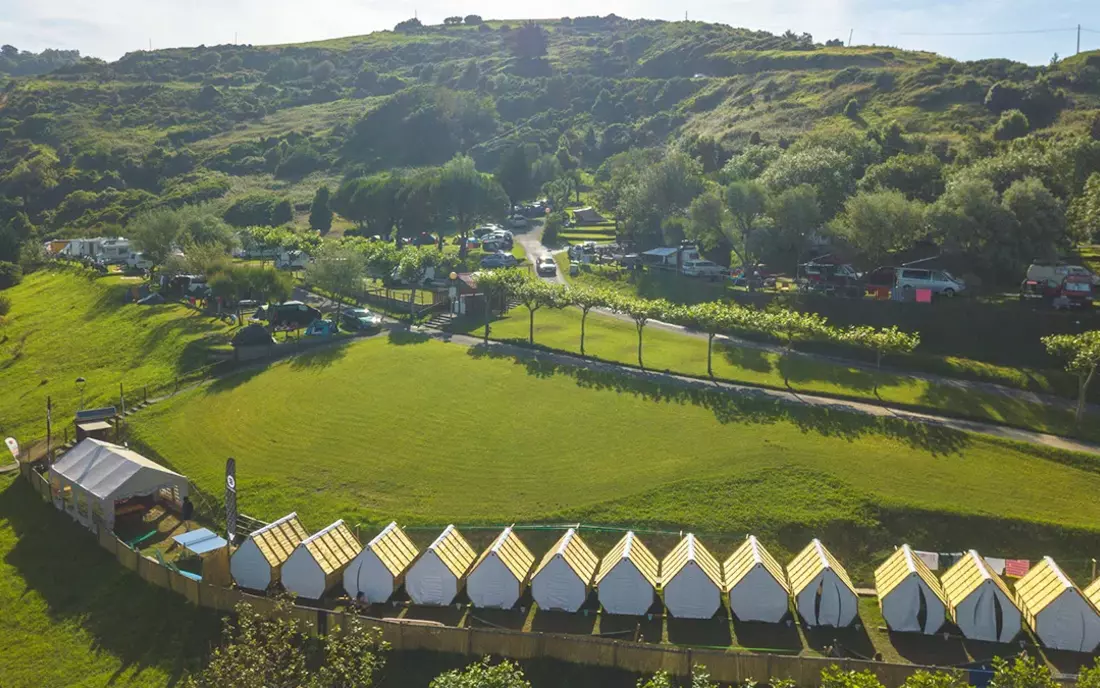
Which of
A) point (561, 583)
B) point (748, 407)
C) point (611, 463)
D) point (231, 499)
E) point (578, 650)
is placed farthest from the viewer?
point (748, 407)

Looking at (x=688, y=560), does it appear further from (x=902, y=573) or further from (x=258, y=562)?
(x=258, y=562)

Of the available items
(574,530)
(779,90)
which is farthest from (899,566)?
(779,90)

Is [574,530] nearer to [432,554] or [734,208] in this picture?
[432,554]

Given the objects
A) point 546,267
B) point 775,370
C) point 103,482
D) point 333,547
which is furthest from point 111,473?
point 546,267

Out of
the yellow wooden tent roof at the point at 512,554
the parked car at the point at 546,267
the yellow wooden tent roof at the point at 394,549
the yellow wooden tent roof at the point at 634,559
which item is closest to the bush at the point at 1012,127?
the parked car at the point at 546,267

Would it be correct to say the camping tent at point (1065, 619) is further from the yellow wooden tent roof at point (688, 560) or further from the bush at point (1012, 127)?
the bush at point (1012, 127)

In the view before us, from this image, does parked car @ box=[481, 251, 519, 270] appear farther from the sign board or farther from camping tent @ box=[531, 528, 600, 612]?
camping tent @ box=[531, 528, 600, 612]
